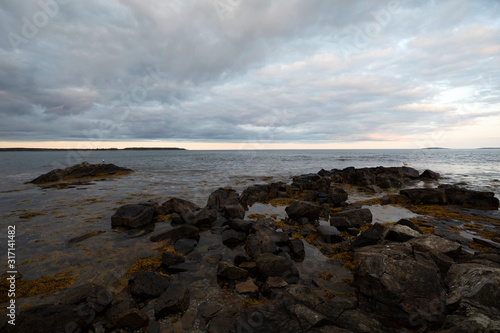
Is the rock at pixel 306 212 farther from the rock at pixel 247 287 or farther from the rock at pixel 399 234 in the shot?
the rock at pixel 247 287

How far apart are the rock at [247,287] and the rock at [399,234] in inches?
232

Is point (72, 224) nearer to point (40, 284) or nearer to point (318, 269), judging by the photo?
point (40, 284)

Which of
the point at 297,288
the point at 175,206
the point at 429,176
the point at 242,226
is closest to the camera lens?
the point at 297,288

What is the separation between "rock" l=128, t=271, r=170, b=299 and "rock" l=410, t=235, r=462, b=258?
8304mm

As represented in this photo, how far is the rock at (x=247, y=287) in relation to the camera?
20.5ft

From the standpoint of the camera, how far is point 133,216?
40.1 feet

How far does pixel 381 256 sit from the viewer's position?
6184mm

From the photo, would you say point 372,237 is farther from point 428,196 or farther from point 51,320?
point 428,196

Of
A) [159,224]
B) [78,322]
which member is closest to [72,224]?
[159,224]

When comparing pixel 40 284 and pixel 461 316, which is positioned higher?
pixel 461 316

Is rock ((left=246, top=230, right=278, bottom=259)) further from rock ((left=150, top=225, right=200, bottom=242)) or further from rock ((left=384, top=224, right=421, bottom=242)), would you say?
rock ((left=384, top=224, right=421, bottom=242))

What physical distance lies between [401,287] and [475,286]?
1.61m

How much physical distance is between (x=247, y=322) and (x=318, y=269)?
12.0 ft

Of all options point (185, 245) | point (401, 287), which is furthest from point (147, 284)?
point (401, 287)
